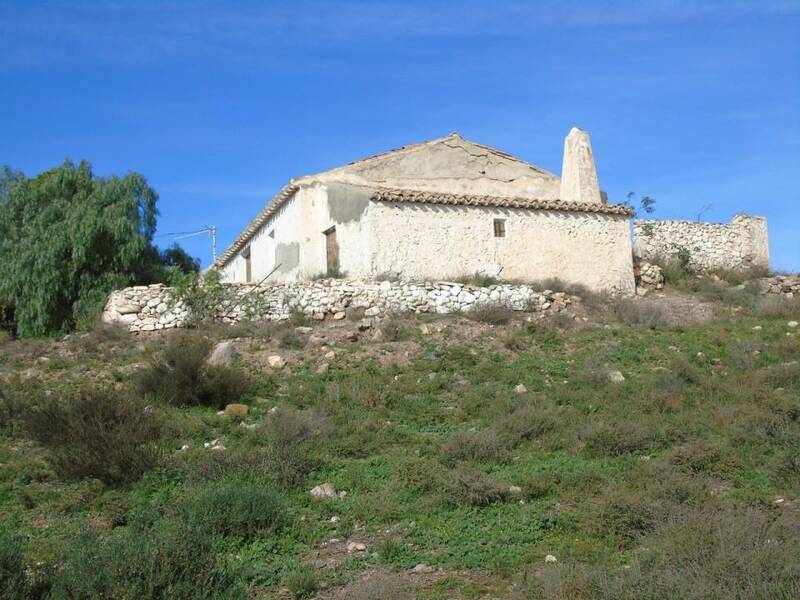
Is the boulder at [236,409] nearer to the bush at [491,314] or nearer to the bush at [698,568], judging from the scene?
the bush at [698,568]

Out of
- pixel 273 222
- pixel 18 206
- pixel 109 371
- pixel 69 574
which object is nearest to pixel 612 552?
pixel 69 574

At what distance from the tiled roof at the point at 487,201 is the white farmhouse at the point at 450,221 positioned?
0.09 feet

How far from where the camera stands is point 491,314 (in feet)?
63.3

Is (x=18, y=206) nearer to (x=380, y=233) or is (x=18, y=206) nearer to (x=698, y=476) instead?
(x=380, y=233)

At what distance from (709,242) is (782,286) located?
299 centimetres

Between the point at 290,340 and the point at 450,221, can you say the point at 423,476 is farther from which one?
the point at 450,221

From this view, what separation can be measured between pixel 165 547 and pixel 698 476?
236 inches

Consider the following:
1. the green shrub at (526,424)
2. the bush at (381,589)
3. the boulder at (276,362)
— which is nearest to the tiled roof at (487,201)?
the boulder at (276,362)

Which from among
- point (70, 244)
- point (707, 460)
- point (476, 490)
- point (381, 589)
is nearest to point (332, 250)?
point (70, 244)

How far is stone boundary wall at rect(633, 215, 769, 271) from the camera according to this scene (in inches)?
1010

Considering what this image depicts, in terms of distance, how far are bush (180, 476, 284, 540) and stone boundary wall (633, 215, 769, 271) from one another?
18.8m

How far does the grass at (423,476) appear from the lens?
684cm

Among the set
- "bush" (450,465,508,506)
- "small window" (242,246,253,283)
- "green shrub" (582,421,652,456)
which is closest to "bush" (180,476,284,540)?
"bush" (450,465,508,506)

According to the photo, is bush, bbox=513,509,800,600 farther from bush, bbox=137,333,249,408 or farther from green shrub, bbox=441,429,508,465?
bush, bbox=137,333,249,408
